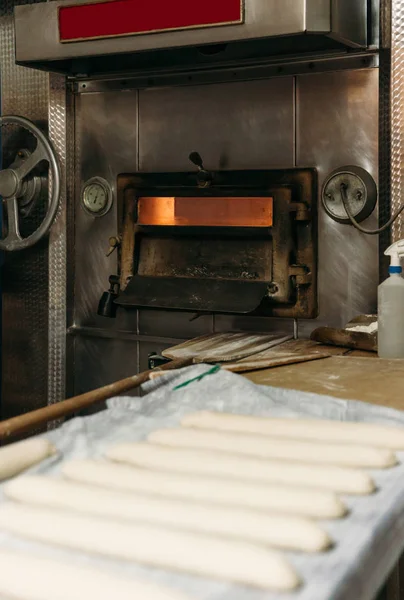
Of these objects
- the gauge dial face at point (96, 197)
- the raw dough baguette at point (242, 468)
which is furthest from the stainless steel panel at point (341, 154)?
the raw dough baguette at point (242, 468)

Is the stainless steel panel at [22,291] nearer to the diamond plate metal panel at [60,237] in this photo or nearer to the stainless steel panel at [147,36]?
the diamond plate metal panel at [60,237]

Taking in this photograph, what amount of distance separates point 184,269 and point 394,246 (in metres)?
1.26

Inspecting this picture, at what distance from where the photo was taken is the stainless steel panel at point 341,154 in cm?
344

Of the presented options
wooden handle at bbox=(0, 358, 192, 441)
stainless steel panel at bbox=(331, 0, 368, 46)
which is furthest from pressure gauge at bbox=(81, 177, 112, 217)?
wooden handle at bbox=(0, 358, 192, 441)

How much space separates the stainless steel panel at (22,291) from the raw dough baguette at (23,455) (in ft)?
9.15

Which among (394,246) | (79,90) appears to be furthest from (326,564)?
(79,90)

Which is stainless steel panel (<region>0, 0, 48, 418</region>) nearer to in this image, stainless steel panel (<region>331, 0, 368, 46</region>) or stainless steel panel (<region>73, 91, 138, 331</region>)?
stainless steel panel (<region>73, 91, 138, 331</region>)

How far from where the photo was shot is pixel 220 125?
375cm

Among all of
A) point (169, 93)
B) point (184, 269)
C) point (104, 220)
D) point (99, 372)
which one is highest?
point (169, 93)

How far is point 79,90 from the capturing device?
162 inches

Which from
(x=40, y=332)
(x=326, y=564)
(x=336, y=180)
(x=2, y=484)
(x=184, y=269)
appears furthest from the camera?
(x=40, y=332)

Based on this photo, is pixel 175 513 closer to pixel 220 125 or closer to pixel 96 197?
pixel 220 125

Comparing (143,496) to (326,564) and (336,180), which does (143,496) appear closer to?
(326,564)

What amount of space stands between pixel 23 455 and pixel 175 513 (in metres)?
0.43
